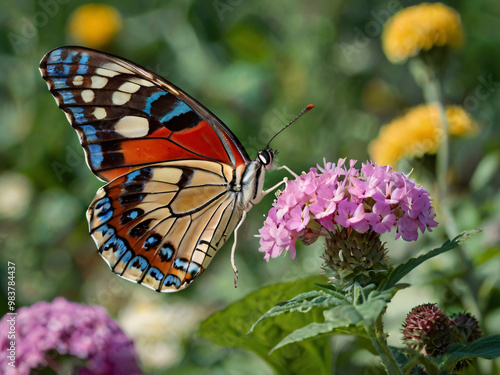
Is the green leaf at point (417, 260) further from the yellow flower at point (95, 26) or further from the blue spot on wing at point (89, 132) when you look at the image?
the yellow flower at point (95, 26)

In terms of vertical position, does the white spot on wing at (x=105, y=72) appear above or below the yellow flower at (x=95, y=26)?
above

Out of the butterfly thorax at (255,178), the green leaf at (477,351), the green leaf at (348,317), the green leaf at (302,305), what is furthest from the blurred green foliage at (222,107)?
the green leaf at (348,317)

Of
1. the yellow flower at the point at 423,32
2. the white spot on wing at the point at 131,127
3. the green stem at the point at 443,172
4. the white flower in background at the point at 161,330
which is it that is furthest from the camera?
the white flower in background at the point at 161,330

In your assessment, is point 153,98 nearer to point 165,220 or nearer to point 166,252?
point 165,220

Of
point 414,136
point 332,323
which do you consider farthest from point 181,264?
point 414,136

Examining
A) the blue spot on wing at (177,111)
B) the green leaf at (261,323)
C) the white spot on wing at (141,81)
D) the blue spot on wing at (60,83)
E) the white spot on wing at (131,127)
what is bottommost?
the green leaf at (261,323)

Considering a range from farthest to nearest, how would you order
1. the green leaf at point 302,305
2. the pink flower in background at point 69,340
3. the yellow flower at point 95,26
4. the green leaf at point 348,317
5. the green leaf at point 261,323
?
1. the yellow flower at point 95,26
2. the pink flower in background at point 69,340
3. the green leaf at point 261,323
4. the green leaf at point 302,305
5. the green leaf at point 348,317

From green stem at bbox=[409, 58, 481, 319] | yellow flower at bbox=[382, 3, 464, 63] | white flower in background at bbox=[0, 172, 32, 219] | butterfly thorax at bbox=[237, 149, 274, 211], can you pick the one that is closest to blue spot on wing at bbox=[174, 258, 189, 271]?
butterfly thorax at bbox=[237, 149, 274, 211]
